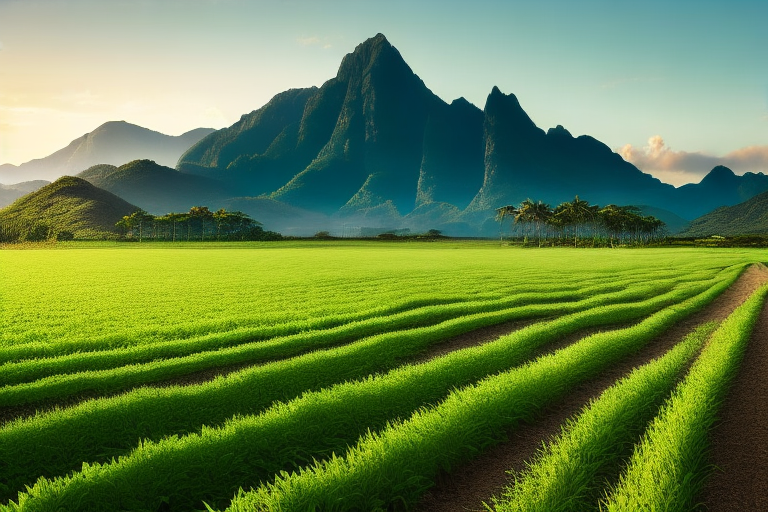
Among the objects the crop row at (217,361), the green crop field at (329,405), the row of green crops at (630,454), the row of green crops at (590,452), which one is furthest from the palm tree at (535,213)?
the row of green crops at (590,452)

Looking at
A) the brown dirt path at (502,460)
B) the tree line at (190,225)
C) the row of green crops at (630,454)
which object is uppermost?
the tree line at (190,225)

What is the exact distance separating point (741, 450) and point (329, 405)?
653 cm

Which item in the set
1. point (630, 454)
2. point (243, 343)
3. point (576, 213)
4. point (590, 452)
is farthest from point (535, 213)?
point (590, 452)

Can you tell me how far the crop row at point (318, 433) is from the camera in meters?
5.07

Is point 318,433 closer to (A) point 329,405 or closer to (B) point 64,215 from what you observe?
(A) point 329,405

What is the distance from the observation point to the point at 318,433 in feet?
22.3

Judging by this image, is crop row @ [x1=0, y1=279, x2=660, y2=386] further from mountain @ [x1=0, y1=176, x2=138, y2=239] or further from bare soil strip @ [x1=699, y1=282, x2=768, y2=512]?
mountain @ [x1=0, y1=176, x2=138, y2=239]

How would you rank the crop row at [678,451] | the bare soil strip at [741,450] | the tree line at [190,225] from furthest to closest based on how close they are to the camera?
the tree line at [190,225] → the bare soil strip at [741,450] → the crop row at [678,451]

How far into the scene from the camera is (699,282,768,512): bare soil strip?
5.02 m

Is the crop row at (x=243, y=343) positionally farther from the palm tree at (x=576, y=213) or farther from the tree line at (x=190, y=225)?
the tree line at (x=190, y=225)

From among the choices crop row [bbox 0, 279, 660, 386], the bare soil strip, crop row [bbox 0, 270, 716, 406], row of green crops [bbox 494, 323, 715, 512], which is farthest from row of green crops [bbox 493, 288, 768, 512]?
crop row [bbox 0, 279, 660, 386]

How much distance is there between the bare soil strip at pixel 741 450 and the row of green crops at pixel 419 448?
2.67 m

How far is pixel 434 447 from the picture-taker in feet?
19.9

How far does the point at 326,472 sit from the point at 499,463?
2.61 meters
